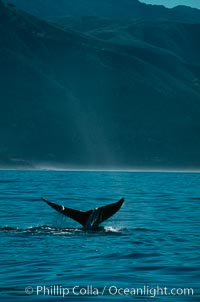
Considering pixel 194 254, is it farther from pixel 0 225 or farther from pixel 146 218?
pixel 146 218

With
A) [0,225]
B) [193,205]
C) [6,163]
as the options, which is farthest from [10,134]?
[0,225]

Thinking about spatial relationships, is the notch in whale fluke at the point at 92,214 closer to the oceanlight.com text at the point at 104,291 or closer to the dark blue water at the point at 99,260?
the dark blue water at the point at 99,260

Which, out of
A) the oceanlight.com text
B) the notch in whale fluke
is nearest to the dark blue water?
the oceanlight.com text

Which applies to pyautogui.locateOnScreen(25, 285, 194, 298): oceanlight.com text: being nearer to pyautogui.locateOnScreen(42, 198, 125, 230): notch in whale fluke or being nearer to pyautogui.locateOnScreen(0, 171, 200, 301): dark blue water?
pyautogui.locateOnScreen(0, 171, 200, 301): dark blue water

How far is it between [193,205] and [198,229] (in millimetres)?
14571

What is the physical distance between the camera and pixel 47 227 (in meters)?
23.4

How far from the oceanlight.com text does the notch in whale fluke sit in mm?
5749

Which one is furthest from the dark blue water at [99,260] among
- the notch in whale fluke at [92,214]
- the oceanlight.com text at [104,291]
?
the notch in whale fluke at [92,214]

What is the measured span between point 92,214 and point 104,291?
750 centimetres

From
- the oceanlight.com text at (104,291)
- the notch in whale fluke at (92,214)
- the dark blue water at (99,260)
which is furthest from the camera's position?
the notch in whale fluke at (92,214)

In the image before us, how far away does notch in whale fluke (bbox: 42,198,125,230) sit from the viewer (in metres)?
19.8

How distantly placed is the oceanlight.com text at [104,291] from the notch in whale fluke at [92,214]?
5749 millimetres

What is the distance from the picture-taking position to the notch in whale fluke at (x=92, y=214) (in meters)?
19.8

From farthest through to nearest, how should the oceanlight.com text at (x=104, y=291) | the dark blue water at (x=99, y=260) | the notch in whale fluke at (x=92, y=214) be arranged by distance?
1. the notch in whale fluke at (x=92, y=214)
2. the dark blue water at (x=99, y=260)
3. the oceanlight.com text at (x=104, y=291)
